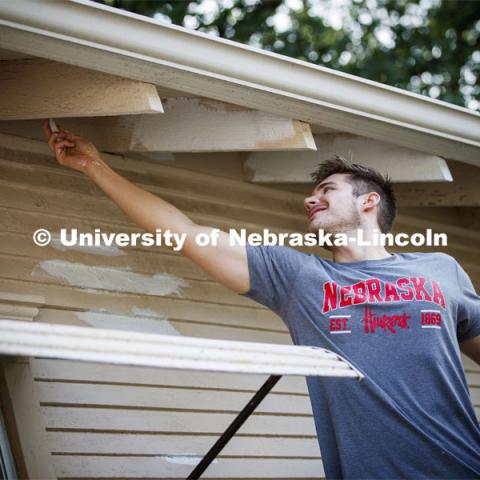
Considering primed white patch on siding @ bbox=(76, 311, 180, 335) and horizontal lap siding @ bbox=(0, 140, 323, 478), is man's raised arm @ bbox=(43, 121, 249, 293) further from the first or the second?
primed white patch on siding @ bbox=(76, 311, 180, 335)

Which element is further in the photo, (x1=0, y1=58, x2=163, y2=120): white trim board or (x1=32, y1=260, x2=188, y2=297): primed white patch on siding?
(x1=32, y1=260, x2=188, y2=297): primed white patch on siding

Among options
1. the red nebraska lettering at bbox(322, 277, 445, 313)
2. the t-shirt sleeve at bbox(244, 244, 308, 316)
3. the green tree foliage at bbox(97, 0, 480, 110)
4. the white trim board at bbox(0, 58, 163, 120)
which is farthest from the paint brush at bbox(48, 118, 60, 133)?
the green tree foliage at bbox(97, 0, 480, 110)

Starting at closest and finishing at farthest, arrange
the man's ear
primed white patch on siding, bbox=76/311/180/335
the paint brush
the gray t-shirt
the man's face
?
the gray t-shirt
the paint brush
primed white patch on siding, bbox=76/311/180/335
the man's face
the man's ear

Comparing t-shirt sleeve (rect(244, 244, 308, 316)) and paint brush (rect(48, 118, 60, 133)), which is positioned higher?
paint brush (rect(48, 118, 60, 133))

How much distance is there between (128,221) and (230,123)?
0.65 metres

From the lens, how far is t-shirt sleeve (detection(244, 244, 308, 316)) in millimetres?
3064

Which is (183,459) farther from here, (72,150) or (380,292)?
(72,150)

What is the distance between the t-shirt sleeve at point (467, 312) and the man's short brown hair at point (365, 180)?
40cm

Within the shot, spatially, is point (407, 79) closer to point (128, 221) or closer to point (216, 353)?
point (128, 221)

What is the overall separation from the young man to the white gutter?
0.47 meters

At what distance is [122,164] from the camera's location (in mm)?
3623

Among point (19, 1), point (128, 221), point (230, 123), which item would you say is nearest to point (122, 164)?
point (128, 221)

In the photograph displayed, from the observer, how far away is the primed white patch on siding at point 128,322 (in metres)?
3.26

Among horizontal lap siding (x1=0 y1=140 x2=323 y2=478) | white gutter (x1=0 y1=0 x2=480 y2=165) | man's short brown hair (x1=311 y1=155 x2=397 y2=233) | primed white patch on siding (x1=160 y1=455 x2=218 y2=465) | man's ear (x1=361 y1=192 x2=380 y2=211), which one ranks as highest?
white gutter (x1=0 y1=0 x2=480 y2=165)
